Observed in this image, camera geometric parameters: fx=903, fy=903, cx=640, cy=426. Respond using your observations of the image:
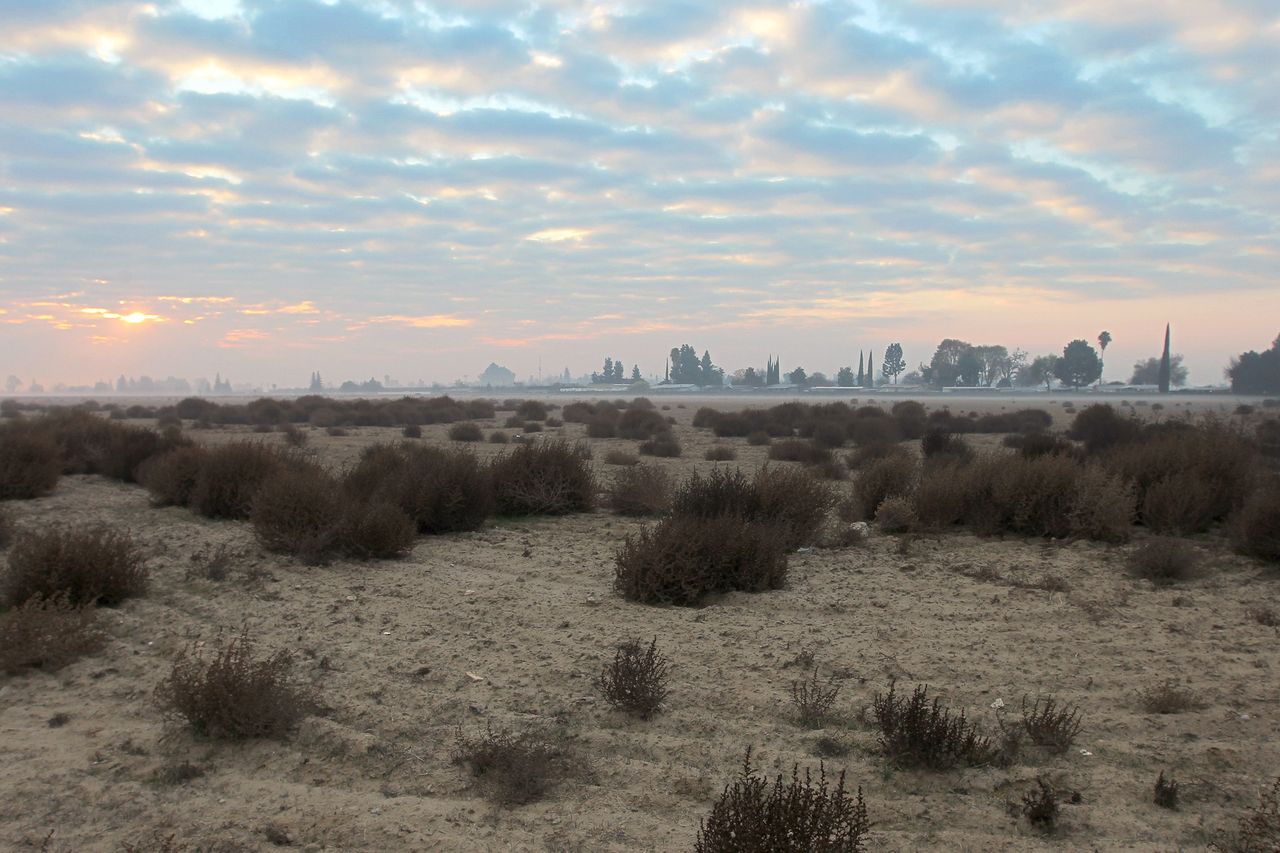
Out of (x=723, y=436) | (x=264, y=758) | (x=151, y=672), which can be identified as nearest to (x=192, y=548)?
(x=151, y=672)

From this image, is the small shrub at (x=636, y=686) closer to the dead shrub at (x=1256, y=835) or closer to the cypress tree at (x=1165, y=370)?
the dead shrub at (x=1256, y=835)

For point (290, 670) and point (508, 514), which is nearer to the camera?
point (290, 670)

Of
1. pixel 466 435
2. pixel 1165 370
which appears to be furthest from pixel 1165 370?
pixel 466 435

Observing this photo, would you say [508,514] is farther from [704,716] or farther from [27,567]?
[704,716]

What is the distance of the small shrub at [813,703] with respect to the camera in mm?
5878

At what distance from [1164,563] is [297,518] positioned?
9.61 metres

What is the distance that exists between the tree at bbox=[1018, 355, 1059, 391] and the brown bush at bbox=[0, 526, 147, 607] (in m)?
183

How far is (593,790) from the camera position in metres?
5.08

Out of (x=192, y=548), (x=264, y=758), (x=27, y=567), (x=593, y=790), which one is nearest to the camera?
(x=593, y=790)

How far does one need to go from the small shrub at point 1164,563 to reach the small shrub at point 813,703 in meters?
5.24

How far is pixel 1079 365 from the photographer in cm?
16200

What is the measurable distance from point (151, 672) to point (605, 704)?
11.4 ft

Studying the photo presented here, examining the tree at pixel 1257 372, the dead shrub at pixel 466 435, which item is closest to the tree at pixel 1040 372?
the tree at pixel 1257 372

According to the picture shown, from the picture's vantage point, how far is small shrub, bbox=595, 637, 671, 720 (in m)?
6.01
